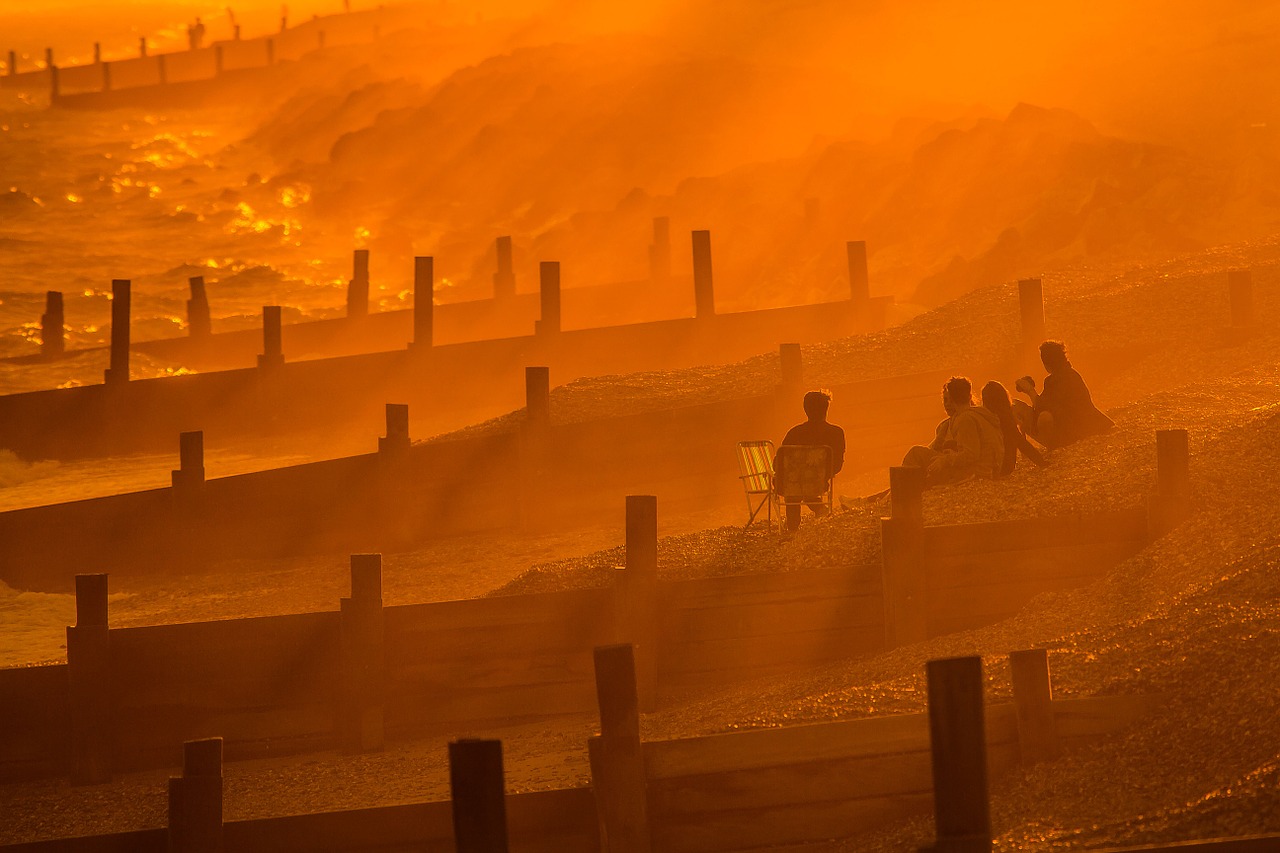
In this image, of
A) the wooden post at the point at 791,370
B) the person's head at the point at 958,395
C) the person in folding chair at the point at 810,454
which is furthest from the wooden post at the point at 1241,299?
the person in folding chair at the point at 810,454

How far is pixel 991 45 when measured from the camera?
65.6m

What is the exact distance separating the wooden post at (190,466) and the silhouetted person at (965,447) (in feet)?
24.5

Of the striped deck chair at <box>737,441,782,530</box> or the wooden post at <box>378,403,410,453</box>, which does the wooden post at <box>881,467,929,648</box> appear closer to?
the striped deck chair at <box>737,441,782,530</box>

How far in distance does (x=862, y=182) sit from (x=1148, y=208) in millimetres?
9544

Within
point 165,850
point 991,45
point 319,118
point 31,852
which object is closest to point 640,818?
point 165,850

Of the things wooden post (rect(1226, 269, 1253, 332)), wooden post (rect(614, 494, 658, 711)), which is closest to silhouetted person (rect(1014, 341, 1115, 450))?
wooden post (rect(614, 494, 658, 711))

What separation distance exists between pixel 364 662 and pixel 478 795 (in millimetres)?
5462

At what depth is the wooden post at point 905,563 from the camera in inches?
399

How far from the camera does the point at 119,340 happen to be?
75.4ft

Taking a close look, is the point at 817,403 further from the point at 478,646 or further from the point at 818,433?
the point at 478,646

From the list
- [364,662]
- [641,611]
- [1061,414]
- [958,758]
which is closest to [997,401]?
[1061,414]

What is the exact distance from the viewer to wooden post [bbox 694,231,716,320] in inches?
948

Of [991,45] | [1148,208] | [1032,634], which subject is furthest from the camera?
[991,45]

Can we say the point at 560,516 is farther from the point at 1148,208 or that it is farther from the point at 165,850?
the point at 1148,208
